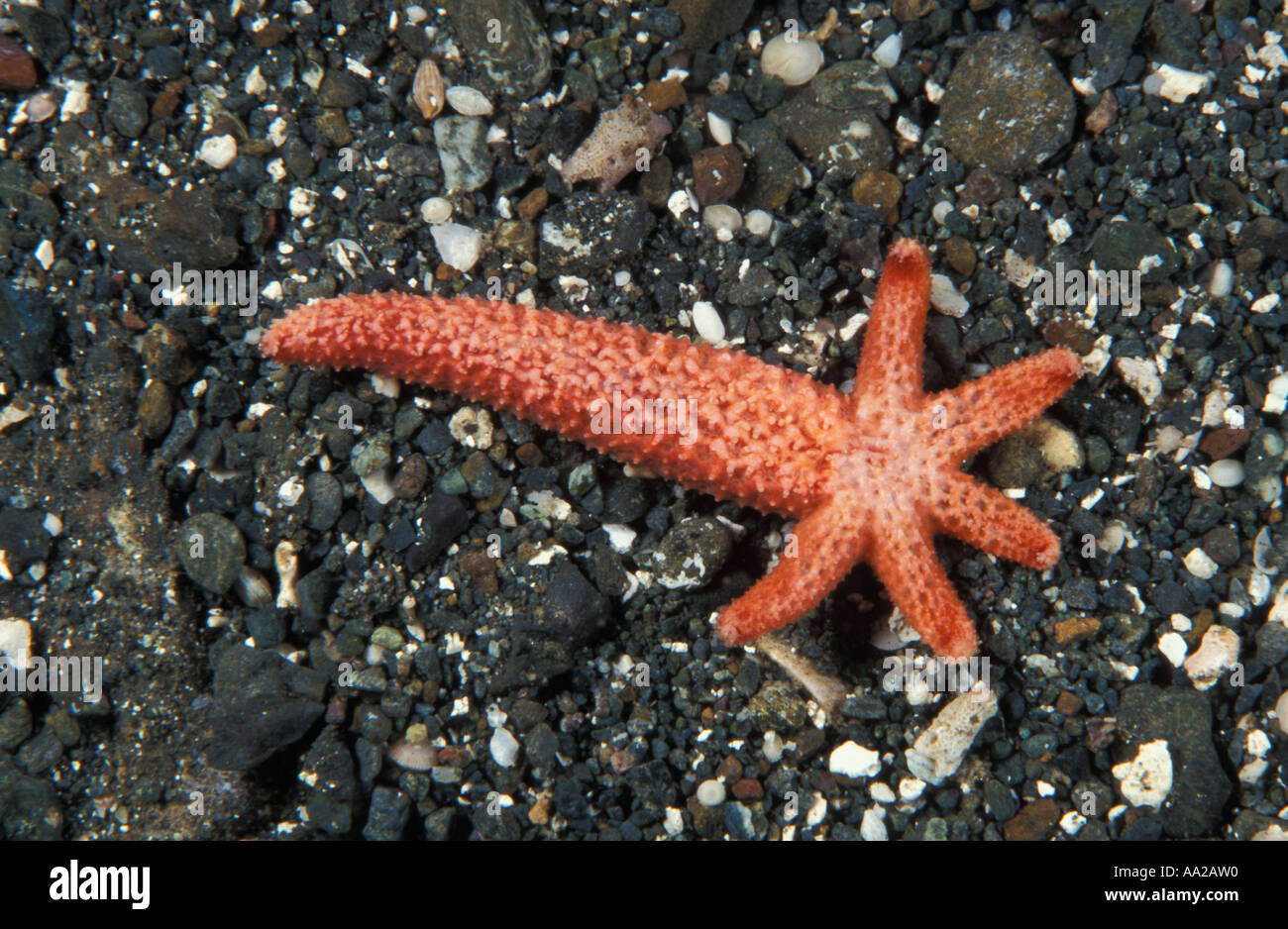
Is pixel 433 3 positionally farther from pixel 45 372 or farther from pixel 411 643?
pixel 411 643

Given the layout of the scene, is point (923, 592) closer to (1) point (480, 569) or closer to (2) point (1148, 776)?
(2) point (1148, 776)

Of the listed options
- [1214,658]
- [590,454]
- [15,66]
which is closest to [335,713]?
[590,454]

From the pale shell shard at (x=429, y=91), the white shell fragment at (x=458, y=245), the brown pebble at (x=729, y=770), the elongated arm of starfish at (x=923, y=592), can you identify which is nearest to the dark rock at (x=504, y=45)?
the pale shell shard at (x=429, y=91)

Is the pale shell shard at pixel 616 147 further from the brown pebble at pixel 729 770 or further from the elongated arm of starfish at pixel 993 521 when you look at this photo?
the brown pebble at pixel 729 770

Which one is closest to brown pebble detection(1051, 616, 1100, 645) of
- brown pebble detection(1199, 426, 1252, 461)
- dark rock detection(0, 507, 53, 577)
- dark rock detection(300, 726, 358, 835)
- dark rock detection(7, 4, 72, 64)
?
brown pebble detection(1199, 426, 1252, 461)

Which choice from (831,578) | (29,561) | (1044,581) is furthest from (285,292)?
(1044,581)

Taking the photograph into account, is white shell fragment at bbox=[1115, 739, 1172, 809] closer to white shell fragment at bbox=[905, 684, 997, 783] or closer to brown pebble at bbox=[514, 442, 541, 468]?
white shell fragment at bbox=[905, 684, 997, 783]
